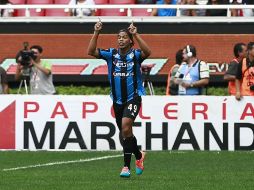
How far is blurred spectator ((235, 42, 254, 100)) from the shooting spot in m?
20.4

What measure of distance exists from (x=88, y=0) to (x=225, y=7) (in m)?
3.32

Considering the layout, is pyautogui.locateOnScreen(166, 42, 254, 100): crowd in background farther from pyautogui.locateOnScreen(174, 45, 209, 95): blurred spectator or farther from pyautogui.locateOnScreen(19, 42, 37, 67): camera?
pyautogui.locateOnScreen(19, 42, 37, 67): camera

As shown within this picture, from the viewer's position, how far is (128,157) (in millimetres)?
15172

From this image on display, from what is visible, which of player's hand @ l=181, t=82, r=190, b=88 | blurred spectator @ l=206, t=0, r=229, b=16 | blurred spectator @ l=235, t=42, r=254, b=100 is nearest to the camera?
blurred spectator @ l=235, t=42, r=254, b=100

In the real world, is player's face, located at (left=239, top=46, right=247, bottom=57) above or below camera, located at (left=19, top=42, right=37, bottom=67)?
above

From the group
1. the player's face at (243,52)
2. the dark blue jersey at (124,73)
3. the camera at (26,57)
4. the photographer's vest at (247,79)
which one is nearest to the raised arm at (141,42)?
the dark blue jersey at (124,73)

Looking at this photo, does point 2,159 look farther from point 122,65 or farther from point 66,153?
point 122,65

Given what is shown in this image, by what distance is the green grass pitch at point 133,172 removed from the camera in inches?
545

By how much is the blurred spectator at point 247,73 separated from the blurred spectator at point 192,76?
23.4 inches

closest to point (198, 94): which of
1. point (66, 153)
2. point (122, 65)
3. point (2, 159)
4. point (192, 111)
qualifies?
point (192, 111)

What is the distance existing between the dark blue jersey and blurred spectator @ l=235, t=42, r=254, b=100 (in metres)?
5.22

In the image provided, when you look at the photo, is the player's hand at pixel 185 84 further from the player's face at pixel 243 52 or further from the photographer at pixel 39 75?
the photographer at pixel 39 75

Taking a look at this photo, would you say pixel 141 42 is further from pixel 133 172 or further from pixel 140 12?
pixel 140 12

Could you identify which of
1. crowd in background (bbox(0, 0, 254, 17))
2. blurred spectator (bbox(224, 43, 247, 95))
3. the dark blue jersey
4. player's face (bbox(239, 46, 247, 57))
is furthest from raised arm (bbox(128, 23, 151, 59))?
crowd in background (bbox(0, 0, 254, 17))
